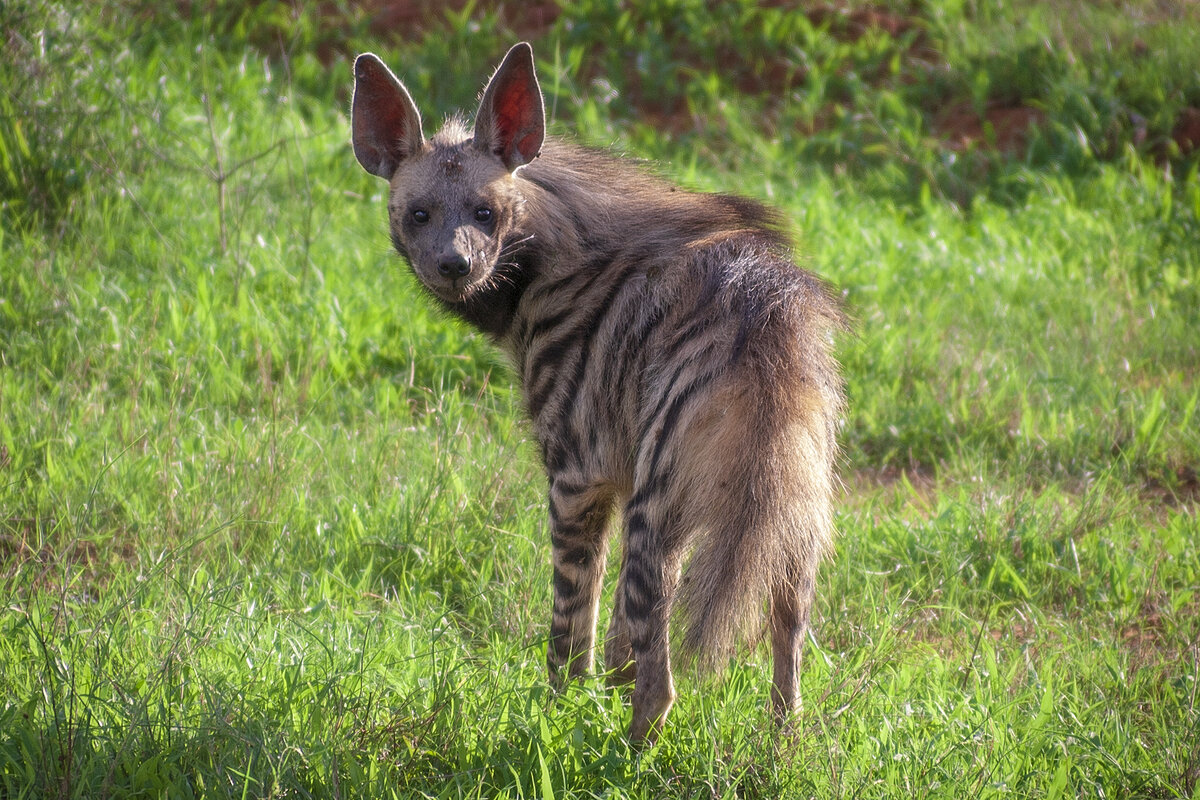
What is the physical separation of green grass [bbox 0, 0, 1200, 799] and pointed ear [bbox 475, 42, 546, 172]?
998mm

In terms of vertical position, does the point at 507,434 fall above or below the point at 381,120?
below

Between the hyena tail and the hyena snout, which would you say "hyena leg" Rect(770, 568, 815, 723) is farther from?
the hyena snout

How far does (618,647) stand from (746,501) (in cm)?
82

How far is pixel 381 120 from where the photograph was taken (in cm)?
349

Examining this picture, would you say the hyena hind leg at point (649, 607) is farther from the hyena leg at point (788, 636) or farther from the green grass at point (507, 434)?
the hyena leg at point (788, 636)

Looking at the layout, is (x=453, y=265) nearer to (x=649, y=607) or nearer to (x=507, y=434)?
(x=649, y=607)

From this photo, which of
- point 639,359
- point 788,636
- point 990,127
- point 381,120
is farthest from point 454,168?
point 990,127

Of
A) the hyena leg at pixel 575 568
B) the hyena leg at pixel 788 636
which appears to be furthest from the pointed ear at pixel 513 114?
the hyena leg at pixel 788 636

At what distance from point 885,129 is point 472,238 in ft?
16.7

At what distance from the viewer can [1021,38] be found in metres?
8.09

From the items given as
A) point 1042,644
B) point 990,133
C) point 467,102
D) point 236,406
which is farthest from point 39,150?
point 990,133

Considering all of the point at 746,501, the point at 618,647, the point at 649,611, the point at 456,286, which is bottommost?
the point at 618,647

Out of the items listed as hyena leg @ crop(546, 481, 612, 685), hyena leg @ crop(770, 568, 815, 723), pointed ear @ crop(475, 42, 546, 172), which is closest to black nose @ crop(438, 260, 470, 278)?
pointed ear @ crop(475, 42, 546, 172)

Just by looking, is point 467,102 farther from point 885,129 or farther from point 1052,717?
point 1052,717
